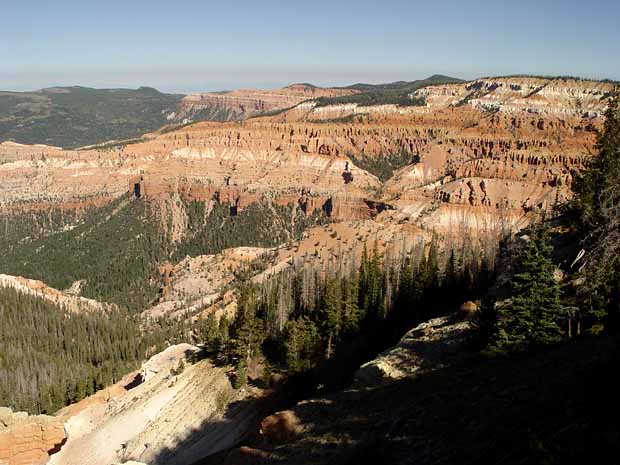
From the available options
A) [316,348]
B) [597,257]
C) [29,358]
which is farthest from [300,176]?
[597,257]

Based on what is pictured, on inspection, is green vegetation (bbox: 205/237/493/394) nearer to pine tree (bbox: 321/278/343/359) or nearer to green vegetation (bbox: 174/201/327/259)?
pine tree (bbox: 321/278/343/359)

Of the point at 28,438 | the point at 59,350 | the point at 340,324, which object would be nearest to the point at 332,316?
the point at 340,324

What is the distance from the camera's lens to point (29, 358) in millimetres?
75688

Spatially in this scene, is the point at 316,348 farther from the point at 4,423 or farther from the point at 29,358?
the point at 29,358

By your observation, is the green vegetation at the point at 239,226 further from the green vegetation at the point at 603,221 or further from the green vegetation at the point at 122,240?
the green vegetation at the point at 603,221

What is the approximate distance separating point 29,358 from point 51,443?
35.2m

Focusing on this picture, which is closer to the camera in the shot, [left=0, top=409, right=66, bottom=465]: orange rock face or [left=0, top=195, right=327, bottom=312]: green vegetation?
[left=0, top=409, right=66, bottom=465]: orange rock face

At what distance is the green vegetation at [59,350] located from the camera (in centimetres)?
6581

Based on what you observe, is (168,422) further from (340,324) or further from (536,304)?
(536,304)

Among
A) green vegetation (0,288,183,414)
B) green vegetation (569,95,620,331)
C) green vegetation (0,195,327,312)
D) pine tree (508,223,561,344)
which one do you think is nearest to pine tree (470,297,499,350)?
pine tree (508,223,561,344)

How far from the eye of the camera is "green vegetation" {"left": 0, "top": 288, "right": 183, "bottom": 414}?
65812mm

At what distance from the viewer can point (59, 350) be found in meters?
83.4

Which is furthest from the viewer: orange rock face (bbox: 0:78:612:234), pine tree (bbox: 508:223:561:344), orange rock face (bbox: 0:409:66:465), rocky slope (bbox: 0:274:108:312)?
orange rock face (bbox: 0:78:612:234)

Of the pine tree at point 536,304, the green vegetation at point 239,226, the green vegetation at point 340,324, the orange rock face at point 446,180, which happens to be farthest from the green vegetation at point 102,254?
the pine tree at point 536,304
